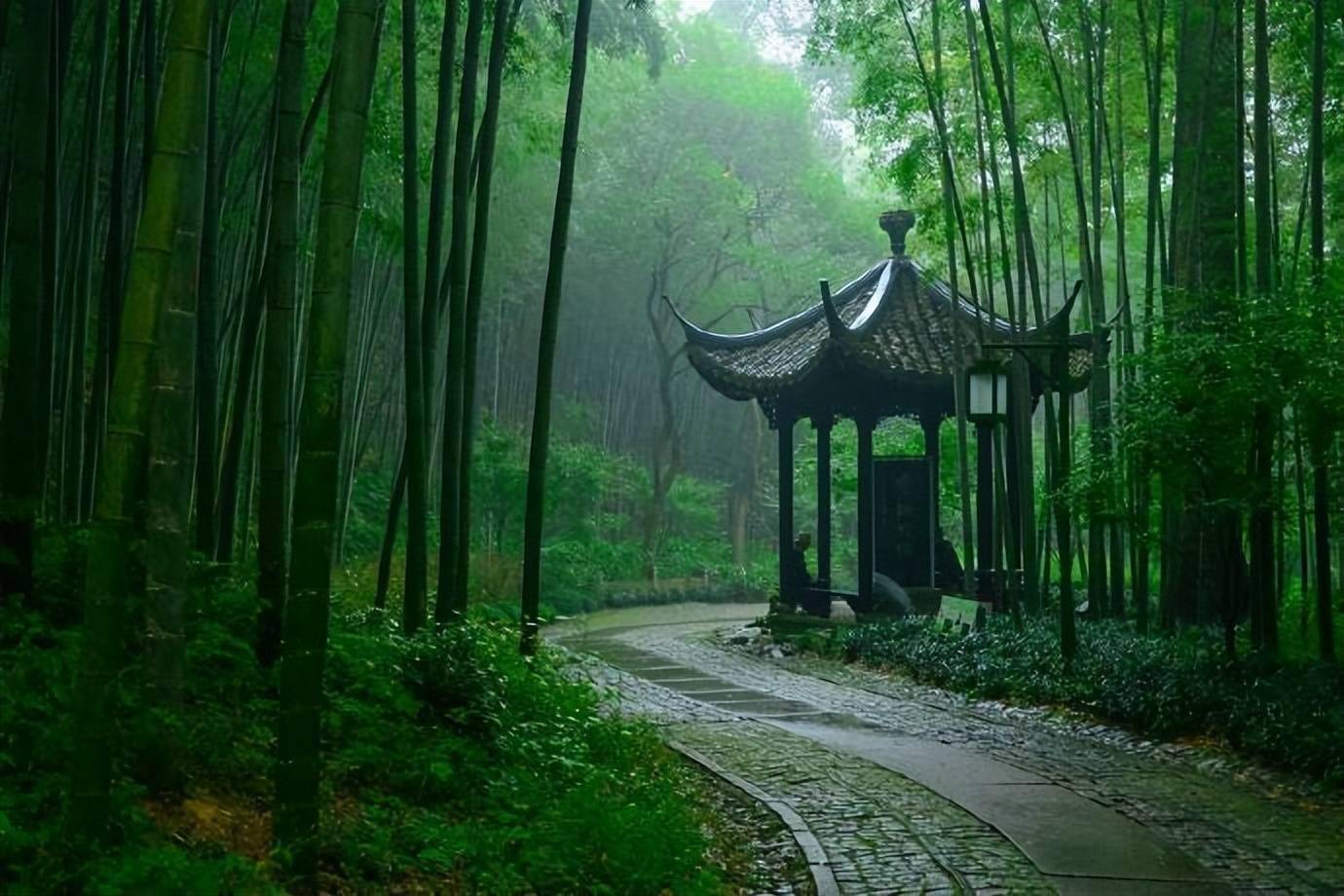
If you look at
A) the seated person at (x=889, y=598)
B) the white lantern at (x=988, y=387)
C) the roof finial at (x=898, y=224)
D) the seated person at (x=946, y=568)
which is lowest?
the seated person at (x=889, y=598)

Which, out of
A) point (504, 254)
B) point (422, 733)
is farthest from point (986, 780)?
point (504, 254)

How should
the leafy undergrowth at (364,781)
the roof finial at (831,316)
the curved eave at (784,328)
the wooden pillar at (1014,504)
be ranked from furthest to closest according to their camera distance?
the curved eave at (784,328) → the roof finial at (831,316) → the wooden pillar at (1014,504) → the leafy undergrowth at (364,781)

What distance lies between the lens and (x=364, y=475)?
16.5m

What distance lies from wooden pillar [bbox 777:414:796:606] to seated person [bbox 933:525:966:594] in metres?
1.39

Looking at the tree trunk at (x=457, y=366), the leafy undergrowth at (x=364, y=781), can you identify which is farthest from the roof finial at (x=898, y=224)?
the leafy undergrowth at (x=364, y=781)

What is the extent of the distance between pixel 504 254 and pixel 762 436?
9.68m

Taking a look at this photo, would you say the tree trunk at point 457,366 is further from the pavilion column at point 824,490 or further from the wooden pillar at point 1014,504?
the pavilion column at point 824,490

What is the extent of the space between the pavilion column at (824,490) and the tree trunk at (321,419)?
10102 mm

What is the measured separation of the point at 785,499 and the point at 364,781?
9.27 metres

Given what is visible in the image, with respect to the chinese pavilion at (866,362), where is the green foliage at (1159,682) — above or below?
below

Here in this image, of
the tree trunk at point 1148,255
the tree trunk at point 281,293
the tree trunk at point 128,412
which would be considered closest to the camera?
the tree trunk at point 128,412

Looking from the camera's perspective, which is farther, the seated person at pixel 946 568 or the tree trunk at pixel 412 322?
the seated person at pixel 946 568

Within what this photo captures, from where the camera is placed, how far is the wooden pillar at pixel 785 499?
13.2 metres

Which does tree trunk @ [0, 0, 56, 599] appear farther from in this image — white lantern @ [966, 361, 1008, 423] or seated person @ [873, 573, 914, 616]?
A: seated person @ [873, 573, 914, 616]
